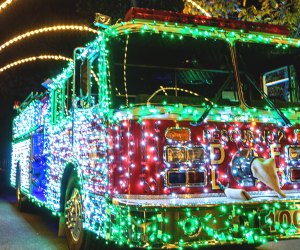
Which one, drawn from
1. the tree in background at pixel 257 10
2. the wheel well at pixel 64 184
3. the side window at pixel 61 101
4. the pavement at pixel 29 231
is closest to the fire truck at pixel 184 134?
the wheel well at pixel 64 184

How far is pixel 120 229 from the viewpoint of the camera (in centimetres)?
394

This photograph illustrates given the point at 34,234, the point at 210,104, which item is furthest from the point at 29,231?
the point at 210,104

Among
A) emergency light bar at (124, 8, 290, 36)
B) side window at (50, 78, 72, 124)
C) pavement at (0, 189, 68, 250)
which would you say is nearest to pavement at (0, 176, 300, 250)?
pavement at (0, 189, 68, 250)

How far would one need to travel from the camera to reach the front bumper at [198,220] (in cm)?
376

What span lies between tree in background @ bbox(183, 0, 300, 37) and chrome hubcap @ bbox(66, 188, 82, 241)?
5753 mm

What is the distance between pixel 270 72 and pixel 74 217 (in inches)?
129

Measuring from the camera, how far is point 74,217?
559 centimetres

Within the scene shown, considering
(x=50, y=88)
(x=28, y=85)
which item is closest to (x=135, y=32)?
(x=50, y=88)

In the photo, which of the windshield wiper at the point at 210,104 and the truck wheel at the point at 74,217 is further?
the truck wheel at the point at 74,217

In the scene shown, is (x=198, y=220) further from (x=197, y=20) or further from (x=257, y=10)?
(x=257, y=10)

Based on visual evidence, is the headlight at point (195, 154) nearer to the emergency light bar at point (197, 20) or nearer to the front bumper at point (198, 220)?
the front bumper at point (198, 220)

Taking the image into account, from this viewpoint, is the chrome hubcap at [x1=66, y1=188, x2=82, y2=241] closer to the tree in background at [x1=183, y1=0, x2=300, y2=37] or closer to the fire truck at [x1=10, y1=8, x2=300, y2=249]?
the fire truck at [x1=10, y1=8, x2=300, y2=249]

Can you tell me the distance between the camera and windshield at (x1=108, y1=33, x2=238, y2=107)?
15.0 ft

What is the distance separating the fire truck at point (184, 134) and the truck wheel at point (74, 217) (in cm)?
3
